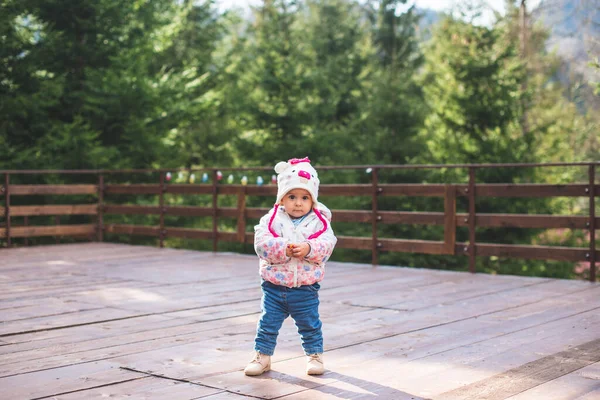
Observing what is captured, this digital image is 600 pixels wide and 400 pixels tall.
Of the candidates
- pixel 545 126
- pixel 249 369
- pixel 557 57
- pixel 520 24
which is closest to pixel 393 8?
pixel 557 57

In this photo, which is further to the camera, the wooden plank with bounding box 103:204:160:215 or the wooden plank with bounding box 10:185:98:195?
the wooden plank with bounding box 103:204:160:215

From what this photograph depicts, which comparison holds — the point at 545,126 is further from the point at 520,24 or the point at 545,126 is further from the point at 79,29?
the point at 79,29

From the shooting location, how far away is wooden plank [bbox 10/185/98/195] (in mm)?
10461

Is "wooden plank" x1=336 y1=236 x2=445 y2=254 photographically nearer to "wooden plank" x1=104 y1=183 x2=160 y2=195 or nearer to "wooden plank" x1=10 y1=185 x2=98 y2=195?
"wooden plank" x1=104 y1=183 x2=160 y2=195

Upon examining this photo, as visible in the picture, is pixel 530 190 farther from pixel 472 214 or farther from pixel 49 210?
pixel 49 210

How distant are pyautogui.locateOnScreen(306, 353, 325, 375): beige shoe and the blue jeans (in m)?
0.02

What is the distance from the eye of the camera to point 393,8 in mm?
26484

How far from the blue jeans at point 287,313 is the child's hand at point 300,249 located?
0.68 feet

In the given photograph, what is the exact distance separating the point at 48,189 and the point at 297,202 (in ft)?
26.0

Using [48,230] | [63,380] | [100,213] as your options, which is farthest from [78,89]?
[63,380]

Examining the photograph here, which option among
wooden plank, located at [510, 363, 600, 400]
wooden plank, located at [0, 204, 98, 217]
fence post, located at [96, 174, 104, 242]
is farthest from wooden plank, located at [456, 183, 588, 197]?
wooden plank, located at [0, 204, 98, 217]

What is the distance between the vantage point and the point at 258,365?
11.8 feet

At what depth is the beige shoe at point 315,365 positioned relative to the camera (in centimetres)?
357

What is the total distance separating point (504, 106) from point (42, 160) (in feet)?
28.3
